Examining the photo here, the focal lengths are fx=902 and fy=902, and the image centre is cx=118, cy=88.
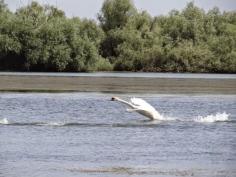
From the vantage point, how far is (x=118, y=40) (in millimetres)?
116688

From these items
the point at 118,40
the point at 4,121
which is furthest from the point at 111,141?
the point at 118,40

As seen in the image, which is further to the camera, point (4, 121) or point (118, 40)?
point (118, 40)

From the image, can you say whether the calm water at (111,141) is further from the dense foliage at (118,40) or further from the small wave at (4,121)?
the dense foliage at (118,40)

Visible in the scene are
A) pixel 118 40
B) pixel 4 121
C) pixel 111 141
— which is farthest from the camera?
pixel 118 40

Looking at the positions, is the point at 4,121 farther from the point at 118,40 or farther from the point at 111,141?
the point at 118,40

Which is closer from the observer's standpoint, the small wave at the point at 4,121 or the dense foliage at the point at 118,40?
the small wave at the point at 4,121

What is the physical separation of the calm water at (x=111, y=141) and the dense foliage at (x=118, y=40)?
57.0 meters

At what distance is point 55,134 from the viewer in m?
27.9

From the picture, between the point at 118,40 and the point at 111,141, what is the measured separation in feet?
298

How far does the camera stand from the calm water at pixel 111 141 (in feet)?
66.2

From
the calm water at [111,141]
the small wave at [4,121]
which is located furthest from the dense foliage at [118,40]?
the small wave at [4,121]

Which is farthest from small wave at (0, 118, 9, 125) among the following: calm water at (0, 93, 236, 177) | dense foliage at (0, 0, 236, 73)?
dense foliage at (0, 0, 236, 73)

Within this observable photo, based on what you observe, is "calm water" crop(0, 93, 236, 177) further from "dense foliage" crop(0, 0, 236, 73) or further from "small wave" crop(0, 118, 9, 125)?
"dense foliage" crop(0, 0, 236, 73)

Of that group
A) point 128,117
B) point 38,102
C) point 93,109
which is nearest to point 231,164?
point 128,117
